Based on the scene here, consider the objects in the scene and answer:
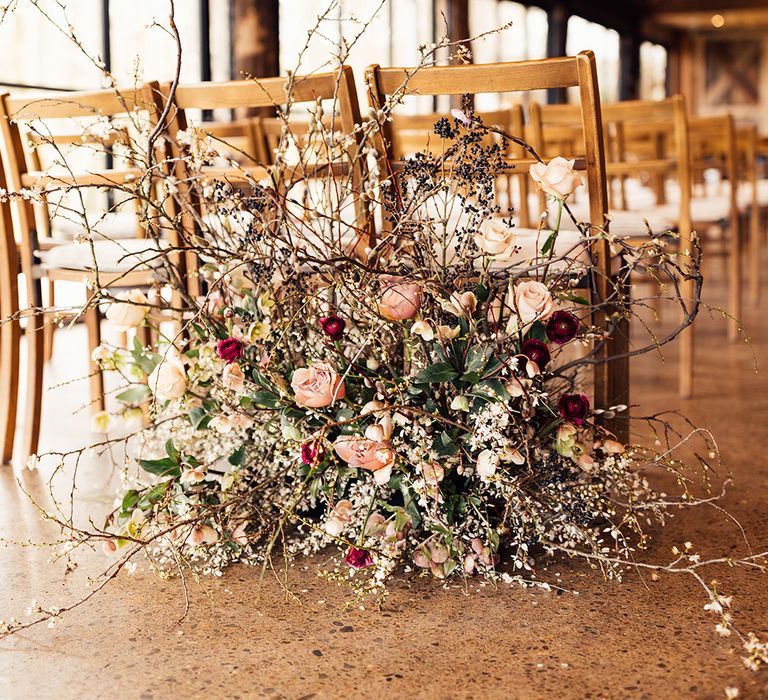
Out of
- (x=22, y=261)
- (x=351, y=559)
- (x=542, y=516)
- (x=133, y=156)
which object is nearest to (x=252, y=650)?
(x=351, y=559)

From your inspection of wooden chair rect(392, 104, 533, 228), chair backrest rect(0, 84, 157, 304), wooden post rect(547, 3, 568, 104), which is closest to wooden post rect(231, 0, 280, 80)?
wooden chair rect(392, 104, 533, 228)

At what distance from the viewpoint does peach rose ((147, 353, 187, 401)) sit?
178 cm

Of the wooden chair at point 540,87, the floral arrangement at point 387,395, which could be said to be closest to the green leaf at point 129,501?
the floral arrangement at point 387,395

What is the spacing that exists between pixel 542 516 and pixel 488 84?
82 centimetres

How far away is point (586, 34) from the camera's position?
12031 mm

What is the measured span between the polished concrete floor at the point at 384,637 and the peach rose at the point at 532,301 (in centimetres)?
48

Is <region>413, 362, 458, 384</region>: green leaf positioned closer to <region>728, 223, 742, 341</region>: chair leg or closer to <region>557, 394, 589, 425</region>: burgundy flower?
<region>557, 394, 589, 425</region>: burgundy flower

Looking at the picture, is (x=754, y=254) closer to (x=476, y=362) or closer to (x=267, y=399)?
(x=476, y=362)

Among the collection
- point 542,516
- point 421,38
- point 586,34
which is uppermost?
point 586,34

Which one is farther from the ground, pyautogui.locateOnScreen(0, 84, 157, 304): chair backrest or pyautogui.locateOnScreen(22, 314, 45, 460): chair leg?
pyautogui.locateOnScreen(0, 84, 157, 304): chair backrest

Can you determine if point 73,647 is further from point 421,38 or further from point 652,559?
point 421,38

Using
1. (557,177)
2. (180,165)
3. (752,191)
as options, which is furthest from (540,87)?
(752,191)

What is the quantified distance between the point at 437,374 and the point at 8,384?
1.38 m

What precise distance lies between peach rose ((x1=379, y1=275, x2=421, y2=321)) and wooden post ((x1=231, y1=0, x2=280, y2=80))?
13.2ft
